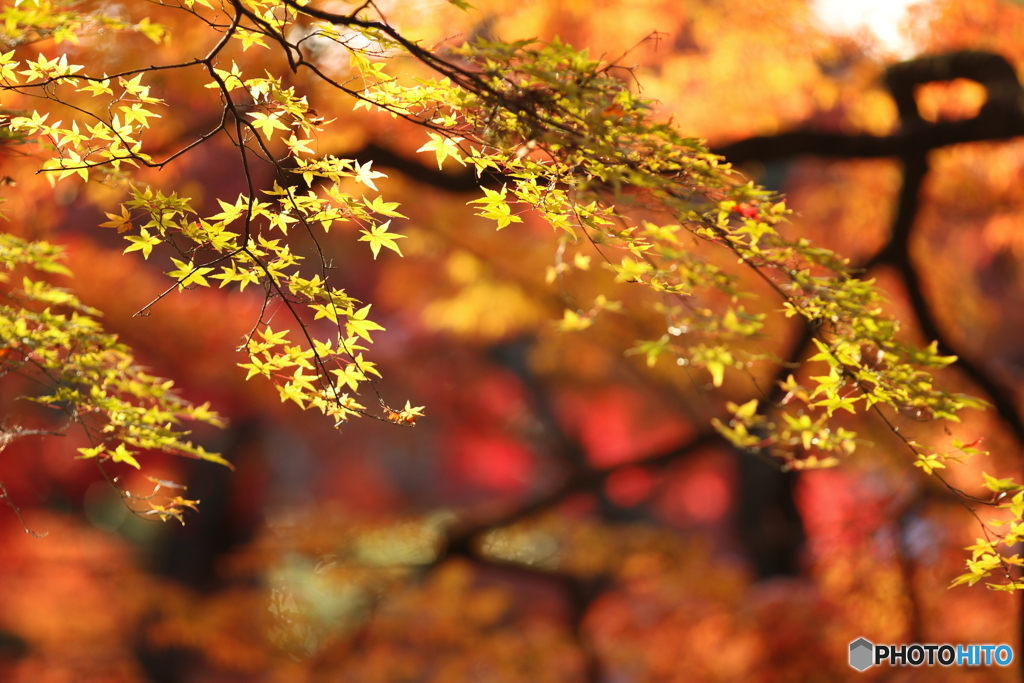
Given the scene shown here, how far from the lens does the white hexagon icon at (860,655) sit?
13.4 feet

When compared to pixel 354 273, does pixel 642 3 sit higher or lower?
higher

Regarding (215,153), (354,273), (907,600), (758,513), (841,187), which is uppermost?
(215,153)

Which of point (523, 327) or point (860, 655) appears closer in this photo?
point (860, 655)

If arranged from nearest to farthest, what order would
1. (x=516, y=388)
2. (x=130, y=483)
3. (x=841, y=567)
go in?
(x=841, y=567) → (x=130, y=483) → (x=516, y=388)

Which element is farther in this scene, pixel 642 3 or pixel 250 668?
pixel 250 668

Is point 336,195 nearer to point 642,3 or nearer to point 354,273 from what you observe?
point 642,3

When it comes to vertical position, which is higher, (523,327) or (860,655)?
(523,327)

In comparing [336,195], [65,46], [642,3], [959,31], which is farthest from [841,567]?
[65,46]

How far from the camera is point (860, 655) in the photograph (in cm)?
409

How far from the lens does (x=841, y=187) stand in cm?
557

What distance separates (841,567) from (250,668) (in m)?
4.12

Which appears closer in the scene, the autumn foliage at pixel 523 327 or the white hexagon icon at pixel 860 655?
the autumn foliage at pixel 523 327

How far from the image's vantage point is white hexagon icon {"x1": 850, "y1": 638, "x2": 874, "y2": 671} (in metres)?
4.08

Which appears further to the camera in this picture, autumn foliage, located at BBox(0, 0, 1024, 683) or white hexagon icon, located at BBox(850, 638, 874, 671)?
white hexagon icon, located at BBox(850, 638, 874, 671)
